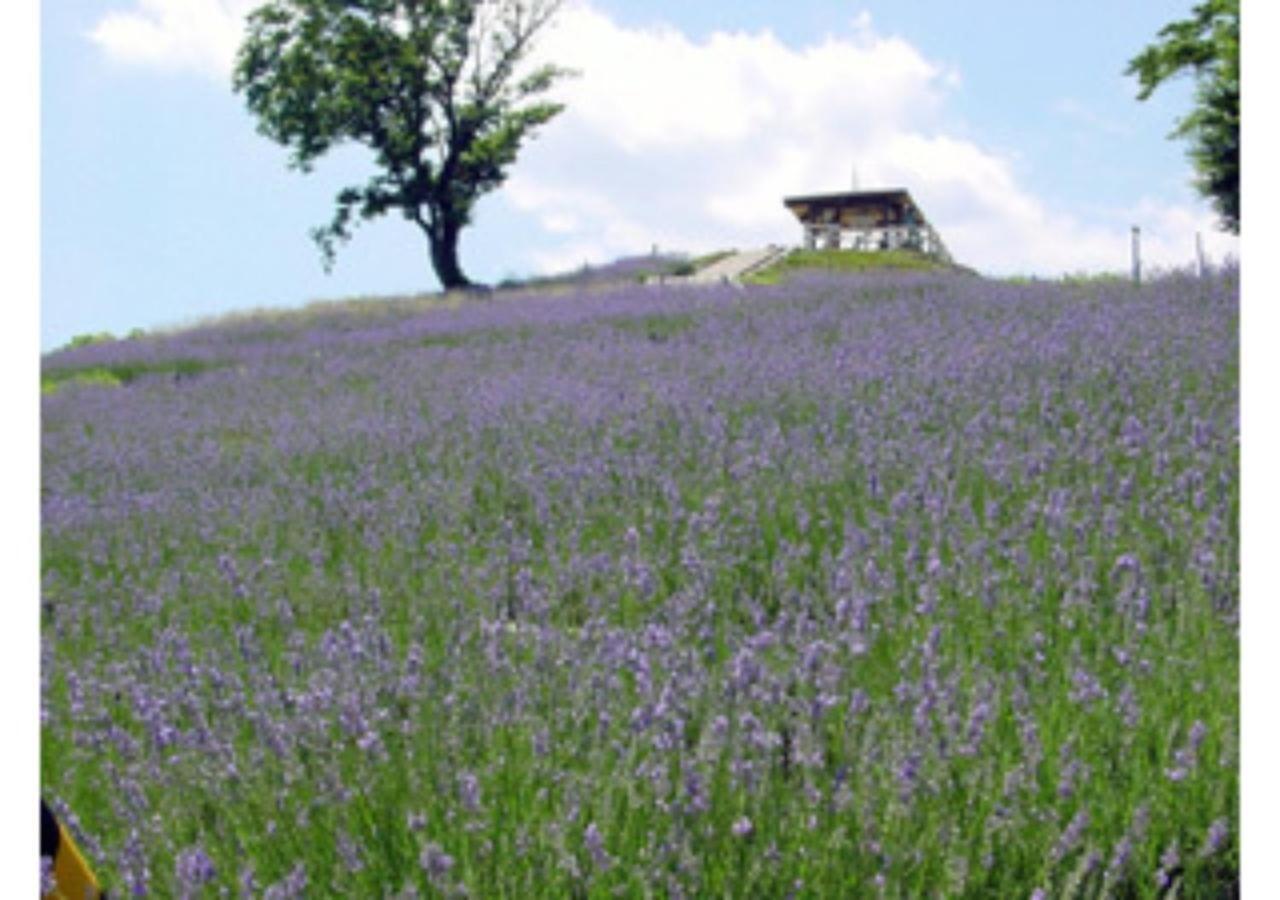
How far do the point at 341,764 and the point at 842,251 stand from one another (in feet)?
74.4

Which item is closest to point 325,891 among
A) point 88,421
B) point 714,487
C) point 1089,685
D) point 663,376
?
point 1089,685

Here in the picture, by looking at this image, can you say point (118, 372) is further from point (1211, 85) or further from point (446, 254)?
point (1211, 85)

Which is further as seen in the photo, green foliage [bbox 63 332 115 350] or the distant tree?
green foliage [bbox 63 332 115 350]

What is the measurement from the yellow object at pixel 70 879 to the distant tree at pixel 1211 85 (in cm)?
2211

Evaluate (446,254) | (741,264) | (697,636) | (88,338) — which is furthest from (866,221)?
(697,636)

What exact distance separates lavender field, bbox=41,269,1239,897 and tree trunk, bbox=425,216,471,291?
747 inches

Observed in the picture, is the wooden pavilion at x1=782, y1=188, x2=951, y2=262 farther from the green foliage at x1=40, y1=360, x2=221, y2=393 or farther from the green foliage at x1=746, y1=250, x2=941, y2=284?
the green foliage at x1=40, y1=360, x2=221, y2=393

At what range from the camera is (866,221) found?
2956cm

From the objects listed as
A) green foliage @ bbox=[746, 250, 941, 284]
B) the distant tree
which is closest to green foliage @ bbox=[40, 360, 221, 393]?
green foliage @ bbox=[746, 250, 941, 284]

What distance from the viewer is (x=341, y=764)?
265cm

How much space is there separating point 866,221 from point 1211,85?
856 centimetres

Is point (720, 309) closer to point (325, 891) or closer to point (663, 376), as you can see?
point (663, 376)

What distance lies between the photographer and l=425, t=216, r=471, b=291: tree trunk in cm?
2606

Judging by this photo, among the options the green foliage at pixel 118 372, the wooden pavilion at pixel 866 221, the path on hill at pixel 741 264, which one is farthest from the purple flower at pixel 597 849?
the wooden pavilion at pixel 866 221
